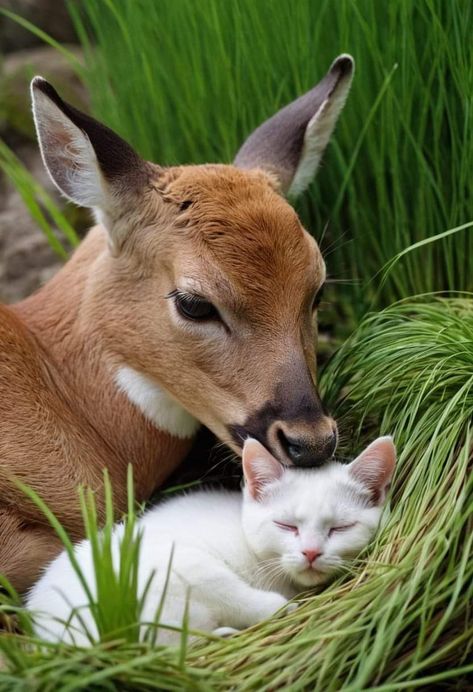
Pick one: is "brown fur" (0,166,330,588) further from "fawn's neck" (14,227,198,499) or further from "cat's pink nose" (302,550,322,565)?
"cat's pink nose" (302,550,322,565)

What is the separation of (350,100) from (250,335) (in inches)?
63.6

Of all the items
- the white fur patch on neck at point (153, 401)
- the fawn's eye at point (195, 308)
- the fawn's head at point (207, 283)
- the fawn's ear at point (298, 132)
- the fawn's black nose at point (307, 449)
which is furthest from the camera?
the fawn's ear at point (298, 132)

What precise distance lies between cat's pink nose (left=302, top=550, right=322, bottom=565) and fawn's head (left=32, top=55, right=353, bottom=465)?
29 cm

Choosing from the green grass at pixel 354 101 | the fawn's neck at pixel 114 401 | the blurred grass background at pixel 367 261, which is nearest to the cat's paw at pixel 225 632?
the blurred grass background at pixel 367 261

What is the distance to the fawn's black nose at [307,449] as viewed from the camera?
3.48 m

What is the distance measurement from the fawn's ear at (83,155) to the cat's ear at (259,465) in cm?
111

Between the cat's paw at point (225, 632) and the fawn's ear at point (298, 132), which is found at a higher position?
the fawn's ear at point (298, 132)

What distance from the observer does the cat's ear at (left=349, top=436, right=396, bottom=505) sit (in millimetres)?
3504

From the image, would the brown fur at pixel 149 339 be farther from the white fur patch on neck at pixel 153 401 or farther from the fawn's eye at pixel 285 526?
the fawn's eye at pixel 285 526

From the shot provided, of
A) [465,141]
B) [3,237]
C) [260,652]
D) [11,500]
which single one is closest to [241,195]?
[465,141]

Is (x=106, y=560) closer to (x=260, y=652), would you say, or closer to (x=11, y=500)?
(x=260, y=652)

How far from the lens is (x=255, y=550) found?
11.9 ft

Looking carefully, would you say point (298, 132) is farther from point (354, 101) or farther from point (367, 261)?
point (367, 261)

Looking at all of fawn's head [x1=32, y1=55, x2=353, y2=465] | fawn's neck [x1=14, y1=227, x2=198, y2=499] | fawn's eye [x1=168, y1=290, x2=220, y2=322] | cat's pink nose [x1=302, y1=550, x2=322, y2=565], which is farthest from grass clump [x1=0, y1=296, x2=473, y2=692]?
fawn's neck [x1=14, y1=227, x2=198, y2=499]
